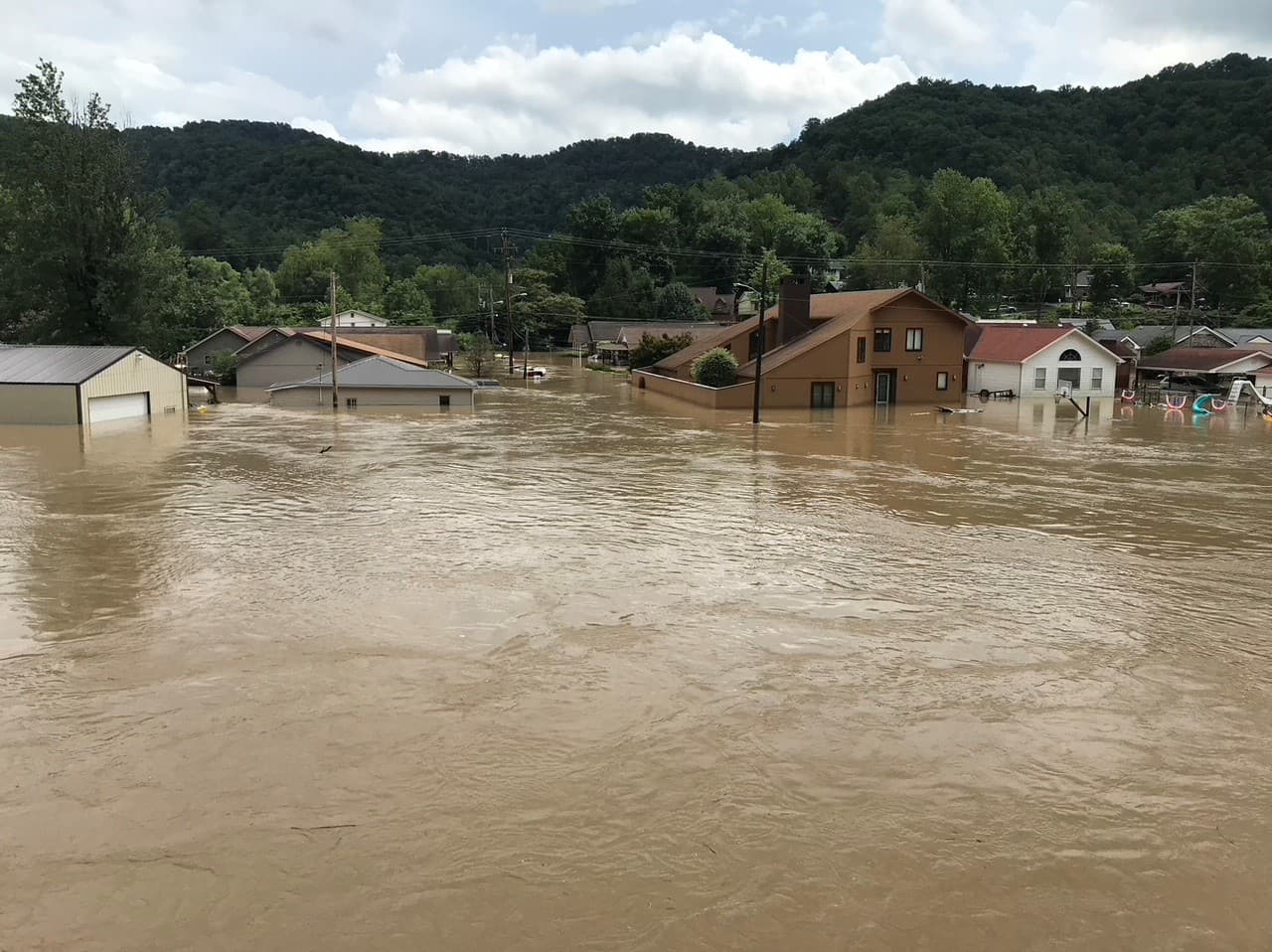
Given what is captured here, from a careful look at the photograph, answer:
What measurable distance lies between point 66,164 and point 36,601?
157ft

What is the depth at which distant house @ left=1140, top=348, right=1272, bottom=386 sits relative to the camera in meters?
55.6

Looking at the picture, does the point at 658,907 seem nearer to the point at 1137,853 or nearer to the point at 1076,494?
the point at 1137,853

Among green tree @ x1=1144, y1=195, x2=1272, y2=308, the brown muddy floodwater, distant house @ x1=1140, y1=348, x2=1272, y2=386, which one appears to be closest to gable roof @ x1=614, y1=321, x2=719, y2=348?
distant house @ x1=1140, y1=348, x2=1272, y2=386

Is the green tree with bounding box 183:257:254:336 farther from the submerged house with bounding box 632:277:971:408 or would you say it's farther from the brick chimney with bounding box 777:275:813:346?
the brick chimney with bounding box 777:275:813:346


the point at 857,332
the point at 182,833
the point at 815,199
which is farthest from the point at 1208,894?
the point at 815,199

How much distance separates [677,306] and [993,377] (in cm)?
6000

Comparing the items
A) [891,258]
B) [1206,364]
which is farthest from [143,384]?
[891,258]

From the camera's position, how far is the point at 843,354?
49.5 m

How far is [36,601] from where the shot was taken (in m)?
14.4

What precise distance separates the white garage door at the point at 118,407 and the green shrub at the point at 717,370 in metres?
27.8

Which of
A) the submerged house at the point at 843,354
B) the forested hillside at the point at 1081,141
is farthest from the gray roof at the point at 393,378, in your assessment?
the forested hillside at the point at 1081,141

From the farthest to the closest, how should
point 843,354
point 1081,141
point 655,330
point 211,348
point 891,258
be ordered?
point 1081,141, point 891,258, point 655,330, point 211,348, point 843,354

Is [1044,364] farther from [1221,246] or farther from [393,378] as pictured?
[1221,246]

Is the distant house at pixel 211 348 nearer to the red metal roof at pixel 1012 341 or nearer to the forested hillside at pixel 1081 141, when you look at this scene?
the red metal roof at pixel 1012 341
